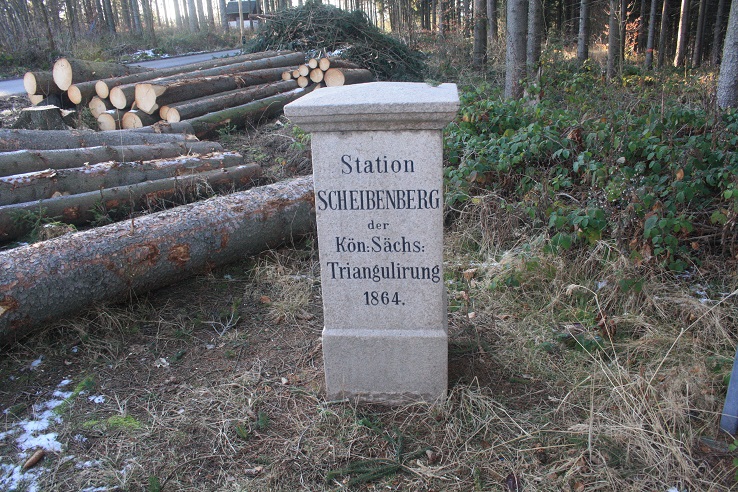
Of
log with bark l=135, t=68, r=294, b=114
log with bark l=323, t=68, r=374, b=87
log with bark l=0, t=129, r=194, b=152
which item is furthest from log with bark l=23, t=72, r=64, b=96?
log with bark l=323, t=68, r=374, b=87

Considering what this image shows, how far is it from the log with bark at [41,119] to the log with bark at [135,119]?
80 centimetres

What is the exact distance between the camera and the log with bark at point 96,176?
181 inches

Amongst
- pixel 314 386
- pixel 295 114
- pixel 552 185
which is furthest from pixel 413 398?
pixel 552 185

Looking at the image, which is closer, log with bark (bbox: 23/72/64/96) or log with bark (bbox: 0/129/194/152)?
log with bark (bbox: 0/129/194/152)

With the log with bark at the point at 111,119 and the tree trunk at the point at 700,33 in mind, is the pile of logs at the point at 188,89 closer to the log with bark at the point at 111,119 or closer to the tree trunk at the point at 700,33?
the log with bark at the point at 111,119

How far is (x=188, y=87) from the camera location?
8.25m

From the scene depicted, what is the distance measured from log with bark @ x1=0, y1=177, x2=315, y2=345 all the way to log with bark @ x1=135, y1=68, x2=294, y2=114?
4074 millimetres

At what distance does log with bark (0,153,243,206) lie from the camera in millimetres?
4594

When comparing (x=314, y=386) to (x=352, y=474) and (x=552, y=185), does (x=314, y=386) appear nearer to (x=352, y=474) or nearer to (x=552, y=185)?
(x=352, y=474)

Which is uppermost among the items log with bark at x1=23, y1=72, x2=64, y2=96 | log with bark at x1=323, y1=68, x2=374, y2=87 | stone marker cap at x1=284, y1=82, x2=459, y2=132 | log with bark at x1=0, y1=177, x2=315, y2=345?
stone marker cap at x1=284, y1=82, x2=459, y2=132

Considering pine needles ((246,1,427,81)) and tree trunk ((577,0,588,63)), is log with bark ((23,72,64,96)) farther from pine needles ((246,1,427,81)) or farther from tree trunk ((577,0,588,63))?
tree trunk ((577,0,588,63))

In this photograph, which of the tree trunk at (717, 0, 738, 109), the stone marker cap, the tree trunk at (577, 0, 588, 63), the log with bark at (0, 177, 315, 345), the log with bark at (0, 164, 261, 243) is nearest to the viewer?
the stone marker cap

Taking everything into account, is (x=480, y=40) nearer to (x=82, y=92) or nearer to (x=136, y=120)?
(x=136, y=120)

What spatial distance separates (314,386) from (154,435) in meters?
0.83
